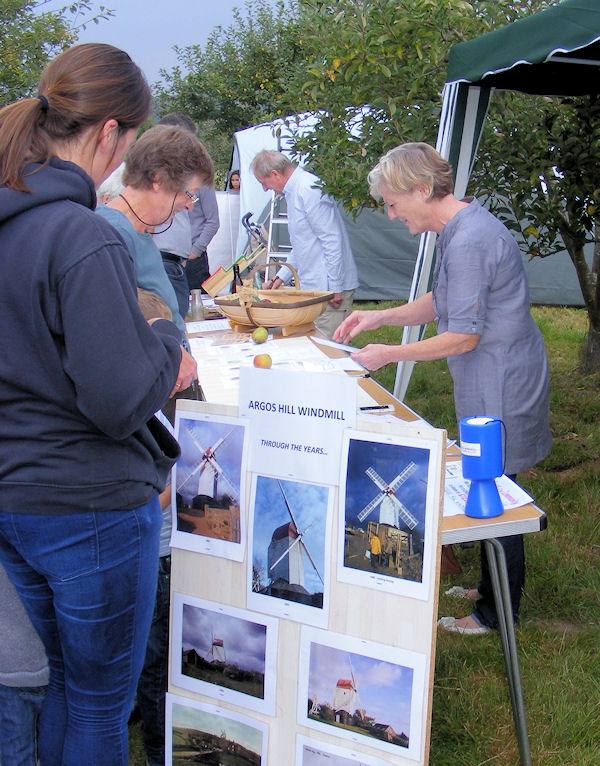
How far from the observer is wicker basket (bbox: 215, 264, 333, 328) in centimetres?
310

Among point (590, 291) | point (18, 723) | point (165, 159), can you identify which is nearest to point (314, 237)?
point (590, 291)

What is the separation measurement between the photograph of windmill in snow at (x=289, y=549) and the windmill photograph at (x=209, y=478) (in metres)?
0.06

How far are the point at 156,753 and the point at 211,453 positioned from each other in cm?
81

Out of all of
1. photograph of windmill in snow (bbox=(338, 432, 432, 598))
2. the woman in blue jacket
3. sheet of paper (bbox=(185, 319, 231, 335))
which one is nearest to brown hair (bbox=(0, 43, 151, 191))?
the woman in blue jacket

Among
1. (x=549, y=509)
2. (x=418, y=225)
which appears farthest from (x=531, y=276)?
(x=418, y=225)

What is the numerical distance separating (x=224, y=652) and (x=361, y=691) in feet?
1.04

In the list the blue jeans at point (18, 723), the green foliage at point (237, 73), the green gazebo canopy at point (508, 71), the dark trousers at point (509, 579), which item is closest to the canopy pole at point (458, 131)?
the green gazebo canopy at point (508, 71)

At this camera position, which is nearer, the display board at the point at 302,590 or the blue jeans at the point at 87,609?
the blue jeans at the point at 87,609

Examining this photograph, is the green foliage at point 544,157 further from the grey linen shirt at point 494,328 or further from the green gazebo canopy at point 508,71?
the grey linen shirt at point 494,328

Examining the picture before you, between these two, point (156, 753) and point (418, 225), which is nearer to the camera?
point (156, 753)

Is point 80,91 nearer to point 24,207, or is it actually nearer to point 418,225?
point 24,207

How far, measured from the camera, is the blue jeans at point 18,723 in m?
1.36

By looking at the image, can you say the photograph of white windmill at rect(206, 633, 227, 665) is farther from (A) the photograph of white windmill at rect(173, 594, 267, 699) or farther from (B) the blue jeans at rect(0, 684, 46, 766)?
(B) the blue jeans at rect(0, 684, 46, 766)

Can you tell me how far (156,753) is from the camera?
5.78 ft
